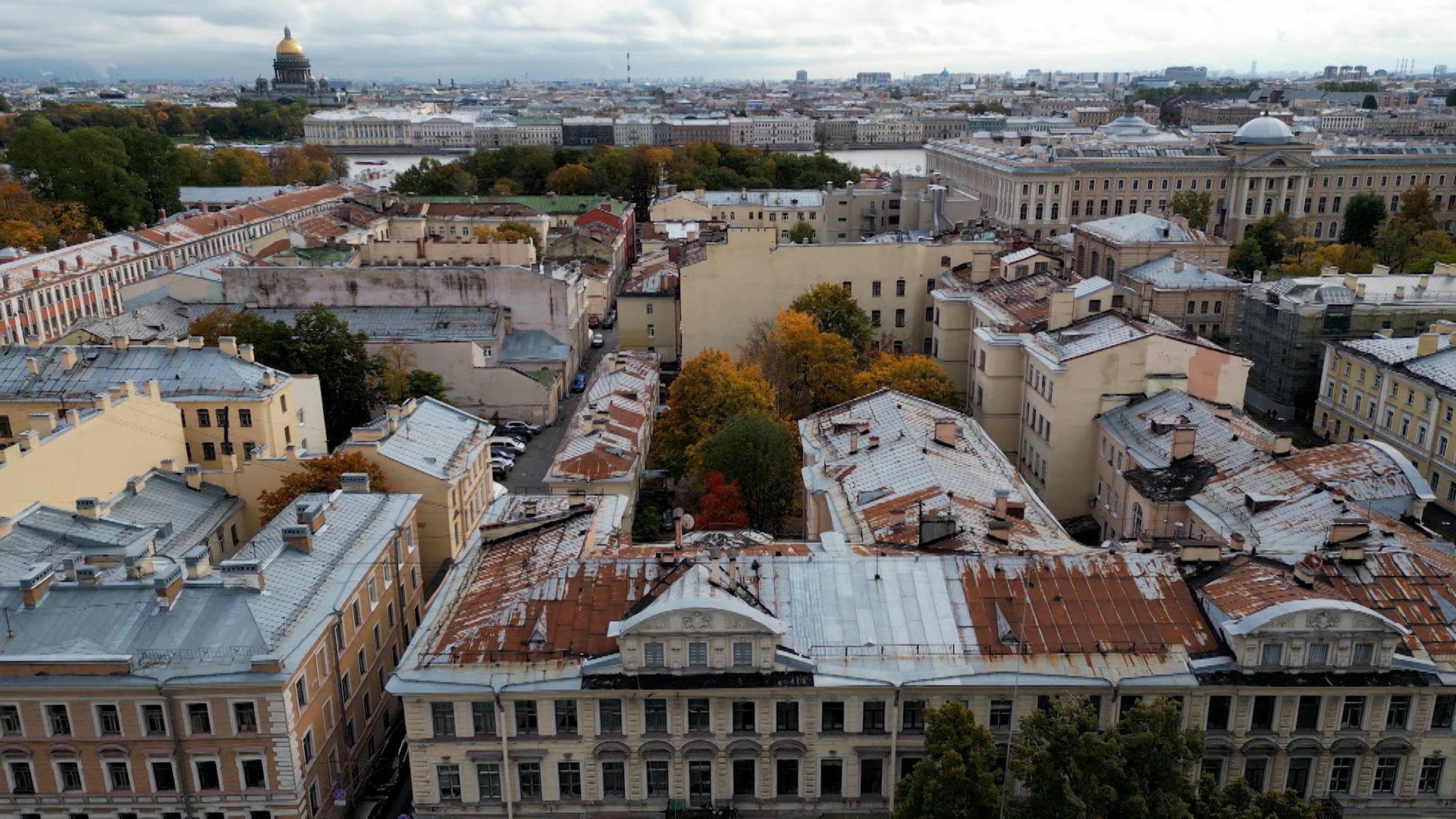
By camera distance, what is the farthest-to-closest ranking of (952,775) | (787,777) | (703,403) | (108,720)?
(703,403)
(108,720)
(787,777)
(952,775)

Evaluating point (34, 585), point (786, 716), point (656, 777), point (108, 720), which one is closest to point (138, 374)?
point (34, 585)

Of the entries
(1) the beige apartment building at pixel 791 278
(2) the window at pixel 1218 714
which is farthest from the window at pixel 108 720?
(1) the beige apartment building at pixel 791 278

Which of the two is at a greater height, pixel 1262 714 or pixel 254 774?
pixel 1262 714

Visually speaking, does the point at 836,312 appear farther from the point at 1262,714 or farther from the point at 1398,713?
the point at 1398,713

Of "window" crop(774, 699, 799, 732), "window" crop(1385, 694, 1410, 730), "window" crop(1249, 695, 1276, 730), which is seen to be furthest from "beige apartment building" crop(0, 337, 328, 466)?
"window" crop(1385, 694, 1410, 730)

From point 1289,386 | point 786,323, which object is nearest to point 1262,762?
point 786,323

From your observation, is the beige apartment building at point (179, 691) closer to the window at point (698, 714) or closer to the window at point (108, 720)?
the window at point (108, 720)

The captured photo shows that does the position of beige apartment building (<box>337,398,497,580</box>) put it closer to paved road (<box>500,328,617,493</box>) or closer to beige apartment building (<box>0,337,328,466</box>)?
beige apartment building (<box>0,337,328,466</box>)
